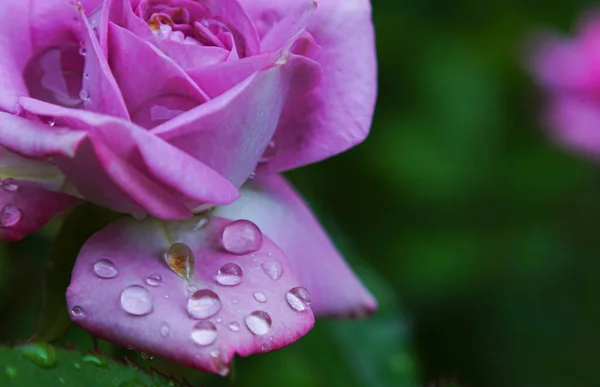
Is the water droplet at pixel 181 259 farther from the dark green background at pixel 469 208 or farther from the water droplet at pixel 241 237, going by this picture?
the dark green background at pixel 469 208

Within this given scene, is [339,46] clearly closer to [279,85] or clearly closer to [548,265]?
[279,85]

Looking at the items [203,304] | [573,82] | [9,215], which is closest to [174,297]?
[203,304]

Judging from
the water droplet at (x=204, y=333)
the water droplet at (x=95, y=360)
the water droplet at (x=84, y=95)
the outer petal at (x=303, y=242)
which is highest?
the water droplet at (x=84, y=95)

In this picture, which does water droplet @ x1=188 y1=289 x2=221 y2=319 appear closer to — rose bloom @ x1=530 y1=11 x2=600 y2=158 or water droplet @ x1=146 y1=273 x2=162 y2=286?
water droplet @ x1=146 y1=273 x2=162 y2=286

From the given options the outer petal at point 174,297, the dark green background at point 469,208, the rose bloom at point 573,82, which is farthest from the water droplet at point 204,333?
the rose bloom at point 573,82

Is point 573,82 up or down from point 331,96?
down

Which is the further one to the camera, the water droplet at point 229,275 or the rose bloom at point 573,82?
the rose bloom at point 573,82

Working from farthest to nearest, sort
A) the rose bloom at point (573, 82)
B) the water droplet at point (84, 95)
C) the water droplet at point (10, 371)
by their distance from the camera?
the rose bloom at point (573, 82)
the water droplet at point (84, 95)
the water droplet at point (10, 371)

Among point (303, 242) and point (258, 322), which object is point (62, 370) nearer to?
point (258, 322)
